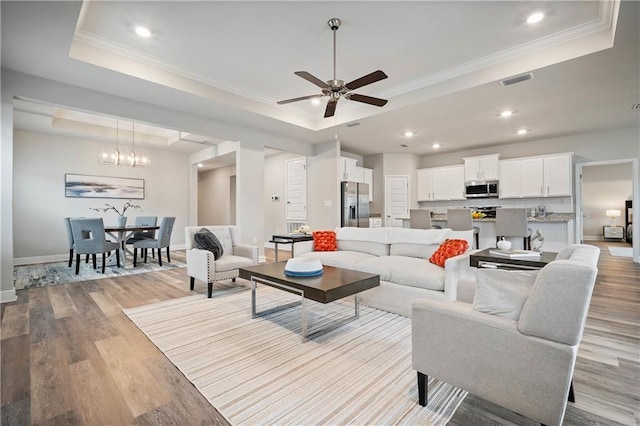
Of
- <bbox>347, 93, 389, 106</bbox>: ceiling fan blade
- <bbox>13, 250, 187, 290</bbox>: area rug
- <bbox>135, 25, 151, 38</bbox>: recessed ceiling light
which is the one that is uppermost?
<bbox>135, 25, 151, 38</bbox>: recessed ceiling light

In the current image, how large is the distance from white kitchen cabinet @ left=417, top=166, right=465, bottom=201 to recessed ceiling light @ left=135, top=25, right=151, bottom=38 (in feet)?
23.6

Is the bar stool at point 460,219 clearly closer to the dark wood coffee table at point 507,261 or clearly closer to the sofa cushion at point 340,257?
the sofa cushion at point 340,257

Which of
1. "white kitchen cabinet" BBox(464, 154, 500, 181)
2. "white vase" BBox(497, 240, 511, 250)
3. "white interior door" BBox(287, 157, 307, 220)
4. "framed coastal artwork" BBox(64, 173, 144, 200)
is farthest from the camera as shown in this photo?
"white interior door" BBox(287, 157, 307, 220)

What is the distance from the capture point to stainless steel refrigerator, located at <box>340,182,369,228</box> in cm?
707

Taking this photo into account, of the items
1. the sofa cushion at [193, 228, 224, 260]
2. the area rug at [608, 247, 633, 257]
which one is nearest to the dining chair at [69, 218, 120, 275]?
the sofa cushion at [193, 228, 224, 260]

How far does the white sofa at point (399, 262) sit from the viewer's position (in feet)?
9.27

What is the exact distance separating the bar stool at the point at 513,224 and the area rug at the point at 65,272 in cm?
613

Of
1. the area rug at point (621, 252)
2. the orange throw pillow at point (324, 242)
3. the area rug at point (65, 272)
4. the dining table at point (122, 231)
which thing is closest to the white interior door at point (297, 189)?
the area rug at point (65, 272)

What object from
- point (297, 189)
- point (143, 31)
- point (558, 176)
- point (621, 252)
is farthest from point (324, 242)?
point (621, 252)

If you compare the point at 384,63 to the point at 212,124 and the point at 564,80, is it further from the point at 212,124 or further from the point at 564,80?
the point at 212,124

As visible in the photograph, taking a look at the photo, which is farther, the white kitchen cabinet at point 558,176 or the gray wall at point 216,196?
the gray wall at point 216,196

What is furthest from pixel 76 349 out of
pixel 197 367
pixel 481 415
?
pixel 481 415

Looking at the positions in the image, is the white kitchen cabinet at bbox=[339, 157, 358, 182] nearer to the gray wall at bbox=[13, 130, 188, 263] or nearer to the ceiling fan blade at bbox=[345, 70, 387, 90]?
the ceiling fan blade at bbox=[345, 70, 387, 90]

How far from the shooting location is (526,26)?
3.17m
